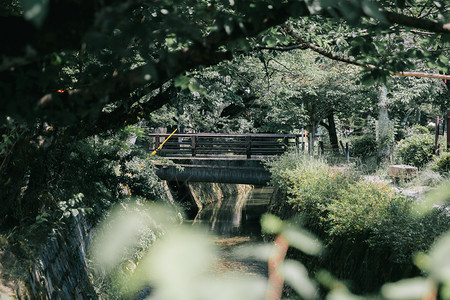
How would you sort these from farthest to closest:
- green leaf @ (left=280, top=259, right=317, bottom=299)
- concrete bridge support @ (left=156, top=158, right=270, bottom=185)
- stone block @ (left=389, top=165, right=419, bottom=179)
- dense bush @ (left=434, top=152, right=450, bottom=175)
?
1. concrete bridge support @ (left=156, top=158, right=270, bottom=185)
2. stone block @ (left=389, top=165, right=419, bottom=179)
3. dense bush @ (left=434, top=152, right=450, bottom=175)
4. green leaf @ (left=280, top=259, right=317, bottom=299)

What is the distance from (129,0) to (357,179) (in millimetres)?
9208

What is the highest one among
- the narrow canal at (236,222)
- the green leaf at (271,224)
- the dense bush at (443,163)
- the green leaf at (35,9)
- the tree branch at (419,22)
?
the tree branch at (419,22)

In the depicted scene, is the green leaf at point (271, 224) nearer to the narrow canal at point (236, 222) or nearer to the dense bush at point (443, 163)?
the narrow canal at point (236, 222)

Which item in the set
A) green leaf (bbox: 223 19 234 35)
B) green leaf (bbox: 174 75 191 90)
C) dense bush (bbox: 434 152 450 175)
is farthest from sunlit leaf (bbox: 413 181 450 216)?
dense bush (bbox: 434 152 450 175)

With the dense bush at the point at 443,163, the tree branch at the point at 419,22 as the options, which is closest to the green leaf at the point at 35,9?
the tree branch at the point at 419,22

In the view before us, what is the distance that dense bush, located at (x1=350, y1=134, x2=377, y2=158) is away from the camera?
838 inches

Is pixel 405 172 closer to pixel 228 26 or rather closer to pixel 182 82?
pixel 182 82

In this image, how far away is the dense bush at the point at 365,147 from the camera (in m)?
21.3

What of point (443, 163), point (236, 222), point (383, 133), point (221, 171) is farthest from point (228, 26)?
point (383, 133)

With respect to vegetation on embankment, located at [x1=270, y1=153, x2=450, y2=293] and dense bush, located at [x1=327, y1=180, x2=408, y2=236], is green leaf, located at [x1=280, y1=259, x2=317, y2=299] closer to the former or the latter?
vegetation on embankment, located at [x1=270, y1=153, x2=450, y2=293]

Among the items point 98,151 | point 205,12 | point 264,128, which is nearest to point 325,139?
point 264,128

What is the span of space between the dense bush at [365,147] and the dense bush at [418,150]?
518 cm

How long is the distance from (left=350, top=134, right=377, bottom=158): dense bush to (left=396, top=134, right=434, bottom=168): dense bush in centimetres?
518

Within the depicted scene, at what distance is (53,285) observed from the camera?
6082mm
